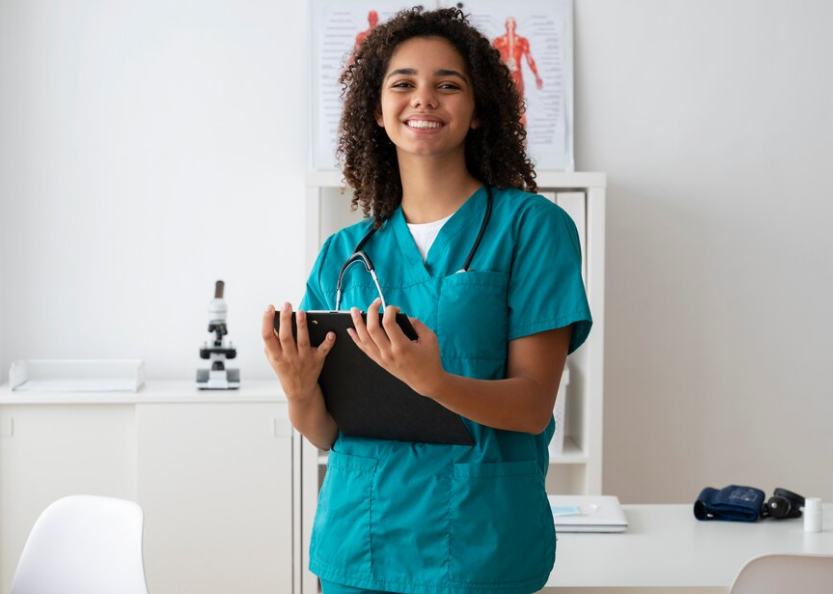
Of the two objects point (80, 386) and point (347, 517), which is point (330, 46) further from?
point (347, 517)

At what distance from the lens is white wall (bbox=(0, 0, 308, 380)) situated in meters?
3.24

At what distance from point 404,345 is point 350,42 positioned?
223 centimetres

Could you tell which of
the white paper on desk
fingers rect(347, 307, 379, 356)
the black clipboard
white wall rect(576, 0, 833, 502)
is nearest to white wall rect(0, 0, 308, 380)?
the white paper on desk

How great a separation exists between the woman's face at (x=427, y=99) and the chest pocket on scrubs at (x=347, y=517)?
46 cm

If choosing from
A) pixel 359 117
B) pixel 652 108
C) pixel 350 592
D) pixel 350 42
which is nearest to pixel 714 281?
pixel 652 108

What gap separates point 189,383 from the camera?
10.4 feet

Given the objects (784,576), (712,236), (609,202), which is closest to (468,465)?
(784,576)

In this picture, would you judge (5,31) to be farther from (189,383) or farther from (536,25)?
(536,25)

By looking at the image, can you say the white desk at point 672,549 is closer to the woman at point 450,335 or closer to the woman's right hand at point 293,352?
the woman at point 450,335

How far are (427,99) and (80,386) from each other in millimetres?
1966

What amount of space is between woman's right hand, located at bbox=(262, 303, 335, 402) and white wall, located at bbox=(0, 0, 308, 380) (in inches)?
76.6

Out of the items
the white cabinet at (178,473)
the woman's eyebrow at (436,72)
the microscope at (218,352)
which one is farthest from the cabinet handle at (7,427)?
the woman's eyebrow at (436,72)

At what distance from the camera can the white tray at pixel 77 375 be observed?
2.97 m

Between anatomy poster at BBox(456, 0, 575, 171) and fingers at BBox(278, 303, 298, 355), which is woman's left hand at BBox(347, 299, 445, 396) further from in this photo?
anatomy poster at BBox(456, 0, 575, 171)
